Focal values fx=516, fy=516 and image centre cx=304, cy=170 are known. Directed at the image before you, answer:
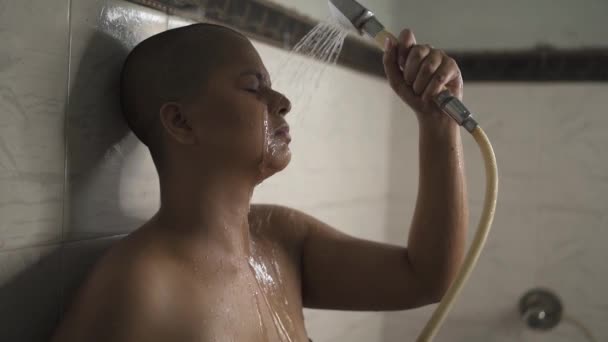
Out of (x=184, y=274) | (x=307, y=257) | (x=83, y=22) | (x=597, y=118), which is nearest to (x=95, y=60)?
(x=83, y=22)

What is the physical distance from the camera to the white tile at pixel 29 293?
0.58 meters

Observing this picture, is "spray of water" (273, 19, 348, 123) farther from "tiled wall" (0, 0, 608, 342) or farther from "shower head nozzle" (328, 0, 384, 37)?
"shower head nozzle" (328, 0, 384, 37)

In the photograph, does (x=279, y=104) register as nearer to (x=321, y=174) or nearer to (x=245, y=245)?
(x=245, y=245)

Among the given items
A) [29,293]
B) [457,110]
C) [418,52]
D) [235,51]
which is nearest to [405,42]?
[418,52]

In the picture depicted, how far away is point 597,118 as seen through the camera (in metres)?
1.41

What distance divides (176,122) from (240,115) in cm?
8

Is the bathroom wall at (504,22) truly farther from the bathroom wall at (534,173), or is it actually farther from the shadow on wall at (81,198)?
the shadow on wall at (81,198)

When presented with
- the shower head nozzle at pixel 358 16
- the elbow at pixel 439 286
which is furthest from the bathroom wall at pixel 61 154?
the elbow at pixel 439 286

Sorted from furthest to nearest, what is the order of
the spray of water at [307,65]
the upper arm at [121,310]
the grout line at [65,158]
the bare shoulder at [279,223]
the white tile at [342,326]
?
1. the white tile at [342,326]
2. the spray of water at [307,65]
3. the bare shoulder at [279,223]
4. the grout line at [65,158]
5. the upper arm at [121,310]

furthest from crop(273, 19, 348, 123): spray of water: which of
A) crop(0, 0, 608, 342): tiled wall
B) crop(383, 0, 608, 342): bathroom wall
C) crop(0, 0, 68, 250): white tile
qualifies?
crop(383, 0, 608, 342): bathroom wall

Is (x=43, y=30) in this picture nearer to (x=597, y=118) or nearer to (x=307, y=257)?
(x=307, y=257)

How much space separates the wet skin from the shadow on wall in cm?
8

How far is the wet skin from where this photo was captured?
0.56m

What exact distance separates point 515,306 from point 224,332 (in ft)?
3.78
